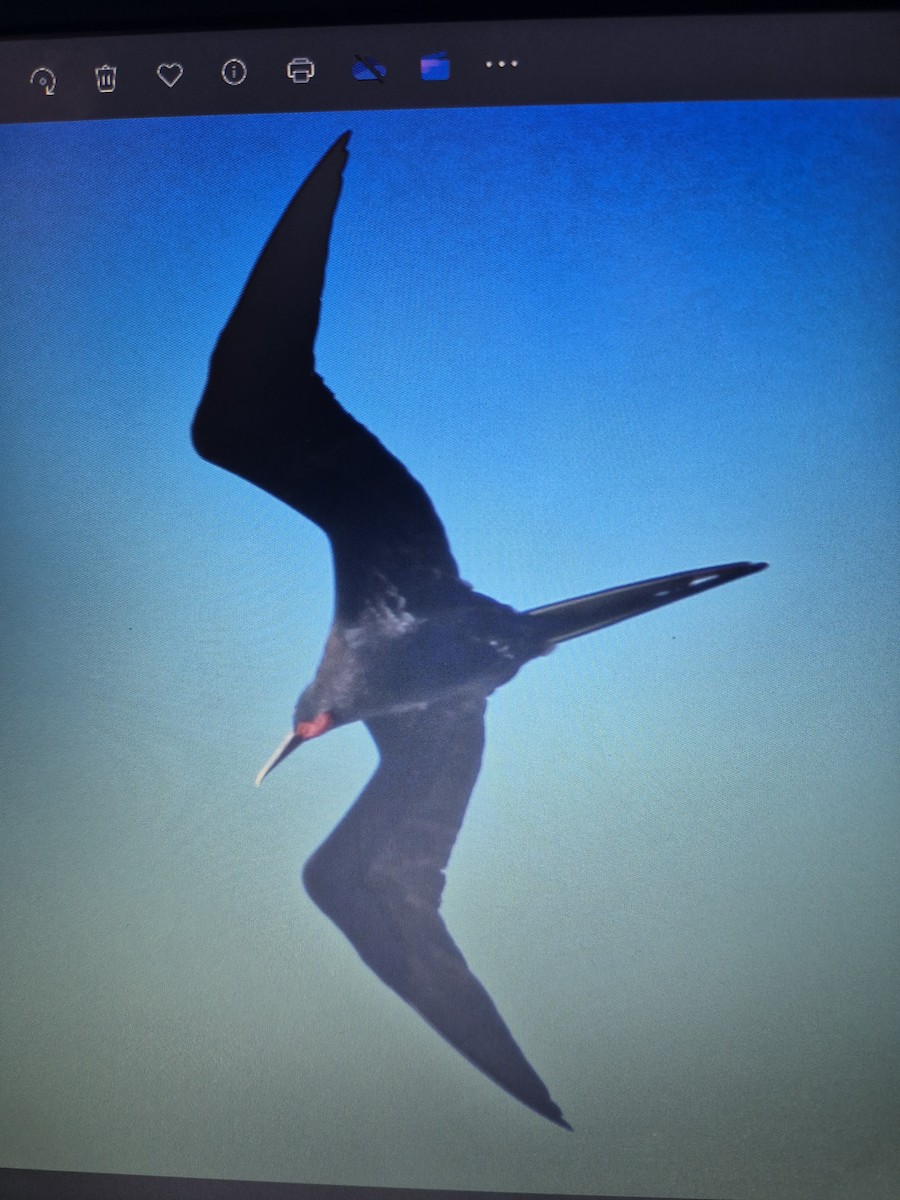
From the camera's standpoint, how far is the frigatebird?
0.65 meters

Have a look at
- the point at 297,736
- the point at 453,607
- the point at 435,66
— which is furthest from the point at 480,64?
the point at 297,736

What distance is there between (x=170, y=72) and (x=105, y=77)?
0.16ft

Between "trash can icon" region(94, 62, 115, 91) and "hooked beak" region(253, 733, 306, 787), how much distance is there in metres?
0.50

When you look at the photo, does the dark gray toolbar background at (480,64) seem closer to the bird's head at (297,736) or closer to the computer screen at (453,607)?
the computer screen at (453,607)

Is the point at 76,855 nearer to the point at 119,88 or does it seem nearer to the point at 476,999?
the point at 476,999

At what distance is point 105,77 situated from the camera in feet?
2.21

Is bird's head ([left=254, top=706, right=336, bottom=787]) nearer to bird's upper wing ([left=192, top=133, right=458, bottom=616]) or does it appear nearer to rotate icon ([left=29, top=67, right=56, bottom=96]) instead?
bird's upper wing ([left=192, top=133, right=458, bottom=616])

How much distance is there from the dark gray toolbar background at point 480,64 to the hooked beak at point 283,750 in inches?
18.2

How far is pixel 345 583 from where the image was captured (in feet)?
2.16

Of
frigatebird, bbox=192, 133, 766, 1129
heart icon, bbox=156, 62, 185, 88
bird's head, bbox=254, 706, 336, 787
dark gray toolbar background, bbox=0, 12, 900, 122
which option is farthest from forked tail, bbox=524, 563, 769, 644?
heart icon, bbox=156, 62, 185, 88

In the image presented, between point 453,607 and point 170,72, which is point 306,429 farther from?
point 170,72

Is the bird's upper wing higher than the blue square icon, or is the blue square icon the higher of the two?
the blue square icon

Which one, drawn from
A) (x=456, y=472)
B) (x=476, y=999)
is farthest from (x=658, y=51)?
(x=476, y=999)

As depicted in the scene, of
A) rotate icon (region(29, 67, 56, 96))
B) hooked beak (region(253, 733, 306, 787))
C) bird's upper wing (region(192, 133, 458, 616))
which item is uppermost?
rotate icon (region(29, 67, 56, 96))
